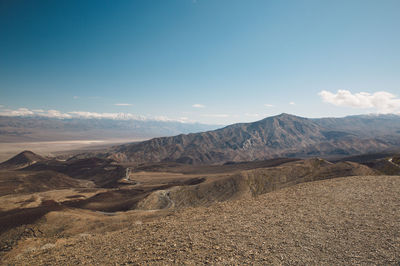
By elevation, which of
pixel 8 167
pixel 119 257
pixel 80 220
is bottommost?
pixel 8 167

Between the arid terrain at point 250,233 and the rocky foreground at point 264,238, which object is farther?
the arid terrain at point 250,233

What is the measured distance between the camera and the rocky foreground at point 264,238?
11609 mm

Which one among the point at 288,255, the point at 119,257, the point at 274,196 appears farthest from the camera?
the point at 274,196

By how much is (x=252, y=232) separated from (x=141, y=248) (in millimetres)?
7436

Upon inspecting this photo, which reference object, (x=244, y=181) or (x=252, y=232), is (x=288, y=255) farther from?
(x=244, y=181)

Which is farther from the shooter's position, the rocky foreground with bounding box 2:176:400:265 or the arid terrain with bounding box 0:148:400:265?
the arid terrain with bounding box 0:148:400:265

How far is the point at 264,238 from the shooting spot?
13797 mm

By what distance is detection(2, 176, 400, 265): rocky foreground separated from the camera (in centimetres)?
1161

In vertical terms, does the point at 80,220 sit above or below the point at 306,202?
below

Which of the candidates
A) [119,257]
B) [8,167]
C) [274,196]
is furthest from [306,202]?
[8,167]

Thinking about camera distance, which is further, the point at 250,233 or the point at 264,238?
the point at 250,233

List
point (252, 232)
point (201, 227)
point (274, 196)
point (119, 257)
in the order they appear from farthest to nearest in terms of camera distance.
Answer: point (274, 196) → point (201, 227) → point (252, 232) → point (119, 257)

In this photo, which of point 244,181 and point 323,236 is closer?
point 323,236

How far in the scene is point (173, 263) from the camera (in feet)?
36.3
